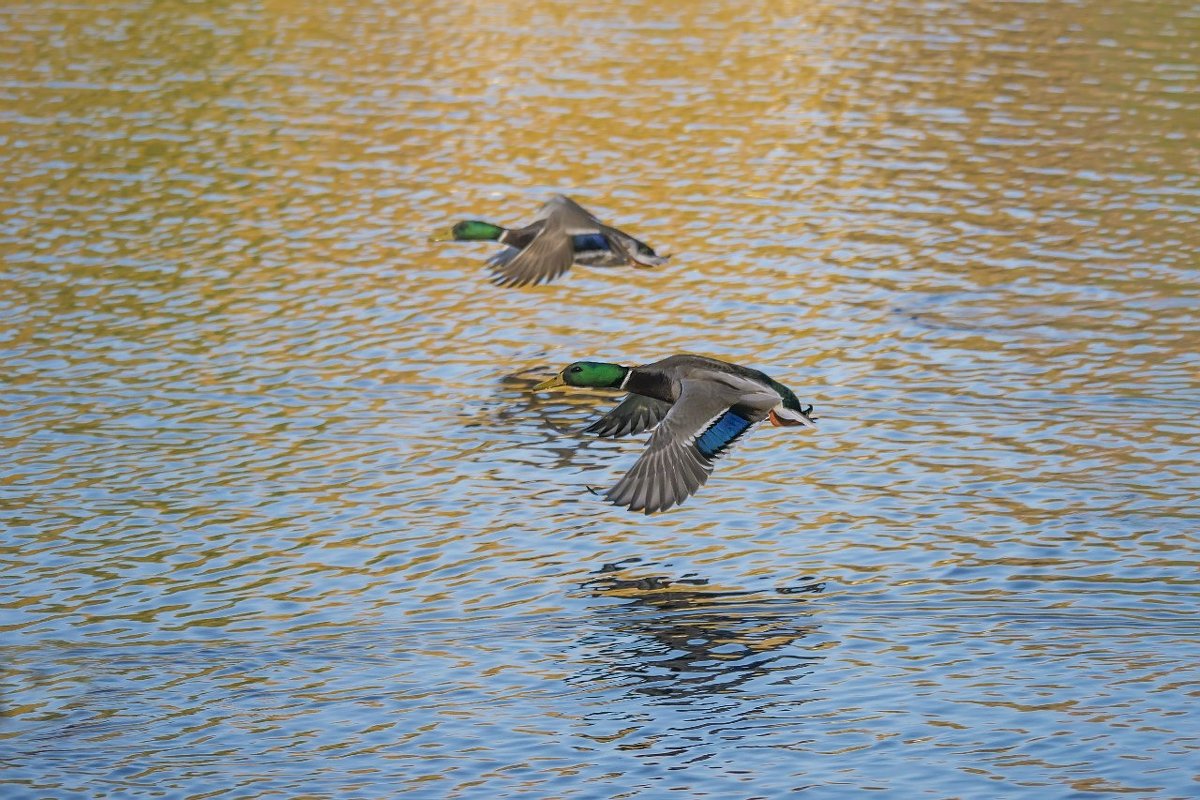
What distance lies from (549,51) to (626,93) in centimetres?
587

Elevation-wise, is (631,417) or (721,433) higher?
(721,433)

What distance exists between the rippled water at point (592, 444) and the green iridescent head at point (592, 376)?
1.53 metres

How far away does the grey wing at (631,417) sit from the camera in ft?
62.2

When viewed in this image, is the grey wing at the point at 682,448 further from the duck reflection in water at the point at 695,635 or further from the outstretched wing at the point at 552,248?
the outstretched wing at the point at 552,248

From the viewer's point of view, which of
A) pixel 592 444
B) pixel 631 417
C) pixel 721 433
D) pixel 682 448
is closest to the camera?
pixel 682 448

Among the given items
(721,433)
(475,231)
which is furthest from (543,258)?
(721,433)

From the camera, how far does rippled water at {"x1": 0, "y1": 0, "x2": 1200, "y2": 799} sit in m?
13.9

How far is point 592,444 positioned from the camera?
69.7 feet

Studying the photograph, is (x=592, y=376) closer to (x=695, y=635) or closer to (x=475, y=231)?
(x=695, y=635)

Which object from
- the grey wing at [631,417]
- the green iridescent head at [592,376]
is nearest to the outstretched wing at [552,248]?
the grey wing at [631,417]

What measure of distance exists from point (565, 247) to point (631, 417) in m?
5.29

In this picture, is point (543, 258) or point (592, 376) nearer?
point (592, 376)

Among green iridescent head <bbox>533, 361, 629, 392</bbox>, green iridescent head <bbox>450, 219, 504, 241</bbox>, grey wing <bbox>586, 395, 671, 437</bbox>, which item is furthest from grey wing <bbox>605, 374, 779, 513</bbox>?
green iridescent head <bbox>450, 219, 504, 241</bbox>

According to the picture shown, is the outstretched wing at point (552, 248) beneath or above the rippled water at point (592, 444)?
above
